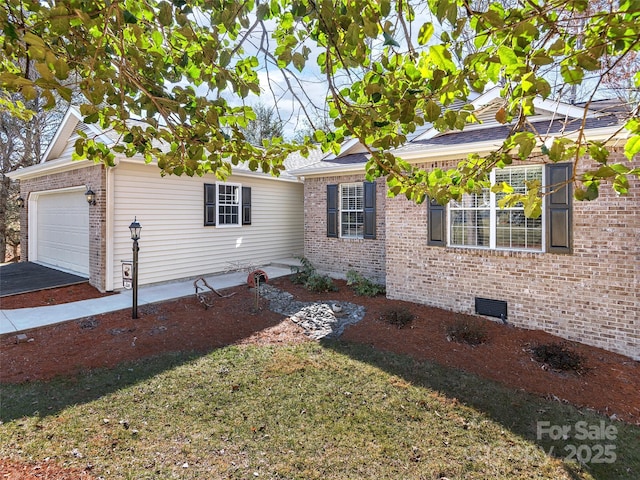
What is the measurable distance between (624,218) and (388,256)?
421cm

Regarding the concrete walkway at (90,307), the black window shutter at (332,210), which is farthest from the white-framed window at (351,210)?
the concrete walkway at (90,307)

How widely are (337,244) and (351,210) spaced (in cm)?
A: 109

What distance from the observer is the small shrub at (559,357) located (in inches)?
194

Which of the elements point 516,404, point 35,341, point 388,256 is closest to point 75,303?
point 35,341

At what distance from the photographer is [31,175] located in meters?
11.1

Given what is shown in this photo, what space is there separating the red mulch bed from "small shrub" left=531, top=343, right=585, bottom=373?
10 cm

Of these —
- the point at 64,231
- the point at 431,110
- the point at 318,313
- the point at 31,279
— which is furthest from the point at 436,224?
the point at 64,231

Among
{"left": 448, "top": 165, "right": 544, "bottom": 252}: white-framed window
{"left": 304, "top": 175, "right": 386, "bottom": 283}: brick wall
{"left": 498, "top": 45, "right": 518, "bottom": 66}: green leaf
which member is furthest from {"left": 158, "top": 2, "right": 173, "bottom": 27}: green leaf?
{"left": 304, "top": 175, "right": 386, "bottom": 283}: brick wall

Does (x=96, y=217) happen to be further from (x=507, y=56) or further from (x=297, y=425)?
(x=507, y=56)

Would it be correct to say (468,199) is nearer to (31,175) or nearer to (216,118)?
(216,118)

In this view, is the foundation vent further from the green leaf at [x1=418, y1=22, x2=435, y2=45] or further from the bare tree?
the bare tree

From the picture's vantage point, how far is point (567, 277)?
6.01 m

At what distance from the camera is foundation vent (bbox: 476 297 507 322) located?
665cm

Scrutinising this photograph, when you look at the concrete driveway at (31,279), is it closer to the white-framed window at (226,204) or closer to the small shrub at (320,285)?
the white-framed window at (226,204)
